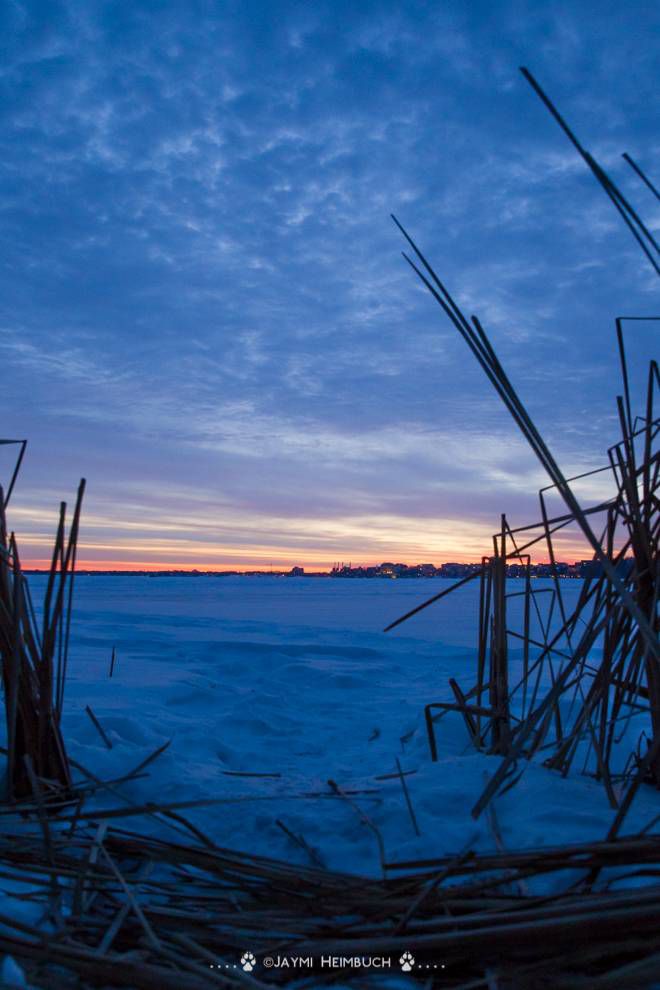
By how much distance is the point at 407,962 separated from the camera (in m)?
0.87

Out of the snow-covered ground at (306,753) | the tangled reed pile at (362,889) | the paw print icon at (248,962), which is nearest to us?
the tangled reed pile at (362,889)

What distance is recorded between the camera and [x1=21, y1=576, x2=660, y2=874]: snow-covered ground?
4.75 ft

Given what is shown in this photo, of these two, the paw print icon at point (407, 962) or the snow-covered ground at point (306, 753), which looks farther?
the snow-covered ground at point (306, 753)

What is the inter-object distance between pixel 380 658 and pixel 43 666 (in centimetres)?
473

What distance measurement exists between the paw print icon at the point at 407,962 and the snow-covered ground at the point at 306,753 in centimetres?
48

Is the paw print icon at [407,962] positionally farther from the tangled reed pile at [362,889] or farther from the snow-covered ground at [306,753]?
the snow-covered ground at [306,753]

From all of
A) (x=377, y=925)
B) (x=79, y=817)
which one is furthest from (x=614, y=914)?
(x=79, y=817)

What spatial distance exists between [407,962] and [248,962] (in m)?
0.22

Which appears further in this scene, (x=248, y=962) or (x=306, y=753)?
(x=306, y=753)

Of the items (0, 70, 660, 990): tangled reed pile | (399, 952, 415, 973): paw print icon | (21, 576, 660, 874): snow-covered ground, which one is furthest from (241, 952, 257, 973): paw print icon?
(21, 576, 660, 874): snow-covered ground

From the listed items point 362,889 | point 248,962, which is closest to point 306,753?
point 362,889

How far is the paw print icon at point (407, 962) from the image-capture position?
87 cm

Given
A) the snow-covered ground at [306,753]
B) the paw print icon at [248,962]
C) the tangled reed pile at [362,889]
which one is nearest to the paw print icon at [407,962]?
the tangled reed pile at [362,889]

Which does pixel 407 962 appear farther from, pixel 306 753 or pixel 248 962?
pixel 306 753
